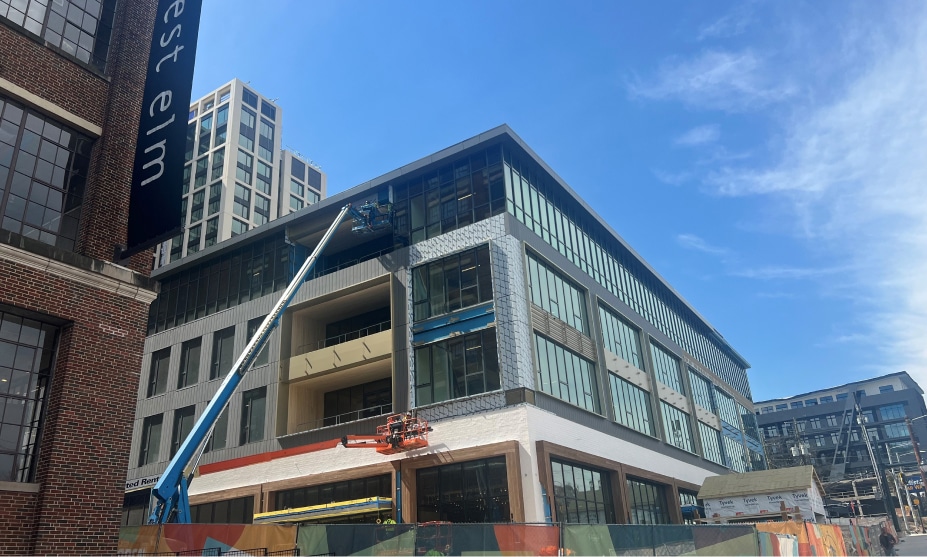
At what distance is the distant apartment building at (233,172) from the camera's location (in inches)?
3076

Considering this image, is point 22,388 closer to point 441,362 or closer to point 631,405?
point 441,362

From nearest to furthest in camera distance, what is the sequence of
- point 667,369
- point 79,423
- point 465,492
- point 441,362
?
point 79,423, point 465,492, point 441,362, point 667,369

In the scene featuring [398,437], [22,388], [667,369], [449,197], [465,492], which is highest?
[449,197]

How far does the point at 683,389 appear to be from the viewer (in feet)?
175

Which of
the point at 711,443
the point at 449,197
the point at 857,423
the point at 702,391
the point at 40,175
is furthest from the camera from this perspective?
the point at 857,423

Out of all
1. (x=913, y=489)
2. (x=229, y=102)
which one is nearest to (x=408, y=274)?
(x=229, y=102)

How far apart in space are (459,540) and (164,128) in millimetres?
12769

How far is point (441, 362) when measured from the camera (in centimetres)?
3288

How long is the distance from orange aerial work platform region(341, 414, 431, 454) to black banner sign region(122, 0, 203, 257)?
58.9 ft

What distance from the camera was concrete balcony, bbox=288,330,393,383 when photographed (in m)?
35.1

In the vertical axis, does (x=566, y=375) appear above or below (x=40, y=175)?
below

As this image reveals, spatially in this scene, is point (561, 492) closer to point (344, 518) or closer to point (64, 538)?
point (344, 518)

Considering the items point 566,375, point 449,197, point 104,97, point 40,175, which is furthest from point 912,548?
point 40,175

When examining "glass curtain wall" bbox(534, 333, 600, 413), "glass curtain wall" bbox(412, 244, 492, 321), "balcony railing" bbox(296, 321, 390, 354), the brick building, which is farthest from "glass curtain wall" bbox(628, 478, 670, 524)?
the brick building
